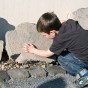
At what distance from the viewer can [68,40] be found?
4270mm

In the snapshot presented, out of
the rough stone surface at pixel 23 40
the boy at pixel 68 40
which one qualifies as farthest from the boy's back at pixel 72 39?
the rough stone surface at pixel 23 40

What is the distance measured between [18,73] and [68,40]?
31.4 inches

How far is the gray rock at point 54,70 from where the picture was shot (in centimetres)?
461

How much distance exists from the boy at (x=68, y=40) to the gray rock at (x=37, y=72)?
0.72 ft

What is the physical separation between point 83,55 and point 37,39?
0.75 metres

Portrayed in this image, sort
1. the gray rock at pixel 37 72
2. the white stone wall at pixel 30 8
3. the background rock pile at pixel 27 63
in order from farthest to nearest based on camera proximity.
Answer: the white stone wall at pixel 30 8 → the gray rock at pixel 37 72 → the background rock pile at pixel 27 63

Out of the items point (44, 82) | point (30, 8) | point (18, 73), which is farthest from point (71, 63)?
point (30, 8)

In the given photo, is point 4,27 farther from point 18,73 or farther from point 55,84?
point 55,84

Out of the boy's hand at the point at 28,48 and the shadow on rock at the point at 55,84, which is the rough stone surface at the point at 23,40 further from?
the shadow on rock at the point at 55,84

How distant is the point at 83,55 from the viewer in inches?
174

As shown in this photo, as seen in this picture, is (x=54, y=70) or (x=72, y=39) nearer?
(x=72, y=39)

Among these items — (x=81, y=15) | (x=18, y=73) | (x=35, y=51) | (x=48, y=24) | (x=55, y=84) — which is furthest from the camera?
(x=81, y=15)

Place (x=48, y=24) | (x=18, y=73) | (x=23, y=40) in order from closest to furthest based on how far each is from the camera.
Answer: (x=48, y=24) → (x=18, y=73) → (x=23, y=40)

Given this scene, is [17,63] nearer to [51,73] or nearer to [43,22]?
[51,73]
